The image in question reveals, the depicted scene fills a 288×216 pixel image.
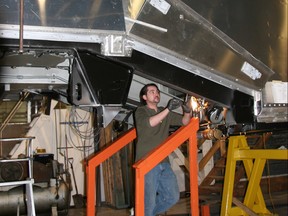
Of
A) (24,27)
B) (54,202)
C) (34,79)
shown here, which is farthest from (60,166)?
(24,27)

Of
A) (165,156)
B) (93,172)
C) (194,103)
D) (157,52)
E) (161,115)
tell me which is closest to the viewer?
(157,52)

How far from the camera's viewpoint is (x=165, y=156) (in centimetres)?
286

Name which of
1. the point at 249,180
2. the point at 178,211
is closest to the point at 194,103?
the point at 249,180

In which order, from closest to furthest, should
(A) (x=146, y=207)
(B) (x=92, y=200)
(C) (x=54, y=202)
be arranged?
(A) (x=146, y=207), (B) (x=92, y=200), (C) (x=54, y=202)

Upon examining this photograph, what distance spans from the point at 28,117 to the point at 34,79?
3.18 m

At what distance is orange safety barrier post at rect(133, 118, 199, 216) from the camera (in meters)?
2.65

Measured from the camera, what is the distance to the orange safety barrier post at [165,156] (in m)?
2.65

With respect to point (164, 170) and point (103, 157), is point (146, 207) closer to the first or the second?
point (164, 170)

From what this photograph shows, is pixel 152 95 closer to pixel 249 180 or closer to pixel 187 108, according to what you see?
pixel 187 108

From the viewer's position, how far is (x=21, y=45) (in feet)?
7.08

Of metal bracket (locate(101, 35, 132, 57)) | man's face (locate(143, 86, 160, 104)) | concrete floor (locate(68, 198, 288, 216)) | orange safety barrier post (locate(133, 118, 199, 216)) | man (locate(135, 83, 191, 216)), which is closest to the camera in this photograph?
metal bracket (locate(101, 35, 132, 57))

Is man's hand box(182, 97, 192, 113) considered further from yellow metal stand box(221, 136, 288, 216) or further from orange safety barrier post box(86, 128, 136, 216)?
yellow metal stand box(221, 136, 288, 216)

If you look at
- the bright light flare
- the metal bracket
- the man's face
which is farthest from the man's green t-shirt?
the metal bracket

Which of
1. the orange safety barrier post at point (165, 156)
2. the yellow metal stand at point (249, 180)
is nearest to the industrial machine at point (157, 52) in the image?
the orange safety barrier post at point (165, 156)
